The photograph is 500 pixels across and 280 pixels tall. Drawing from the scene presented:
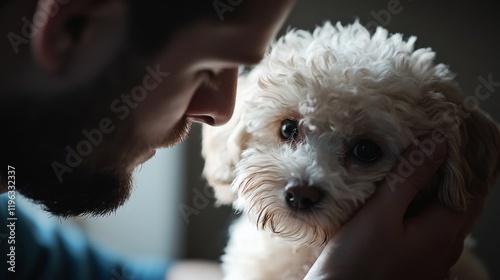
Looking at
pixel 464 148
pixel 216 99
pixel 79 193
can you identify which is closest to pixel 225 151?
pixel 216 99

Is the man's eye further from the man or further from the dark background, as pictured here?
the dark background

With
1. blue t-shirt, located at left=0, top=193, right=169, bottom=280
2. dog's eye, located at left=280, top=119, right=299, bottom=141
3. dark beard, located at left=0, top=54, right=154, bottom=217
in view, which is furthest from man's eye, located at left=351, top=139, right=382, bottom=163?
blue t-shirt, located at left=0, top=193, right=169, bottom=280

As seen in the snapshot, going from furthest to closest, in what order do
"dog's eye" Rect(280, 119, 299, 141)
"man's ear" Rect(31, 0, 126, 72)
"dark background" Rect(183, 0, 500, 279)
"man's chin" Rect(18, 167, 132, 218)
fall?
"dark background" Rect(183, 0, 500, 279), "dog's eye" Rect(280, 119, 299, 141), "man's chin" Rect(18, 167, 132, 218), "man's ear" Rect(31, 0, 126, 72)

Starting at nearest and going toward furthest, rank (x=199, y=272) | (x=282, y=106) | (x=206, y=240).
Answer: (x=282, y=106) → (x=199, y=272) → (x=206, y=240)

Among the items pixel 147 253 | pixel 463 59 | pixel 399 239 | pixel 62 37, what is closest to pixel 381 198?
pixel 399 239

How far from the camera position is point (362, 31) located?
128 centimetres

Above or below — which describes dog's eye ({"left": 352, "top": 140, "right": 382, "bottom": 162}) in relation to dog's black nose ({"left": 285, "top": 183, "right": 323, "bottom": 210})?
above

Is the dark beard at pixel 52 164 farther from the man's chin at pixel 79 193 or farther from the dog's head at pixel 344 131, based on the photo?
the dog's head at pixel 344 131

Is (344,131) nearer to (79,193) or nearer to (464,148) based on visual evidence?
(464,148)

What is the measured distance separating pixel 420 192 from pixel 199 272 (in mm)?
733

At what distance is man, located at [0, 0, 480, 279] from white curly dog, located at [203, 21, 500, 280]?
6 cm

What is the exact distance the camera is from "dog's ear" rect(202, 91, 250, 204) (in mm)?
1302

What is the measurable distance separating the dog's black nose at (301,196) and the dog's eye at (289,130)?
0.16 m

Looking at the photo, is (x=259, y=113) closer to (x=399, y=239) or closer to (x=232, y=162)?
(x=232, y=162)
